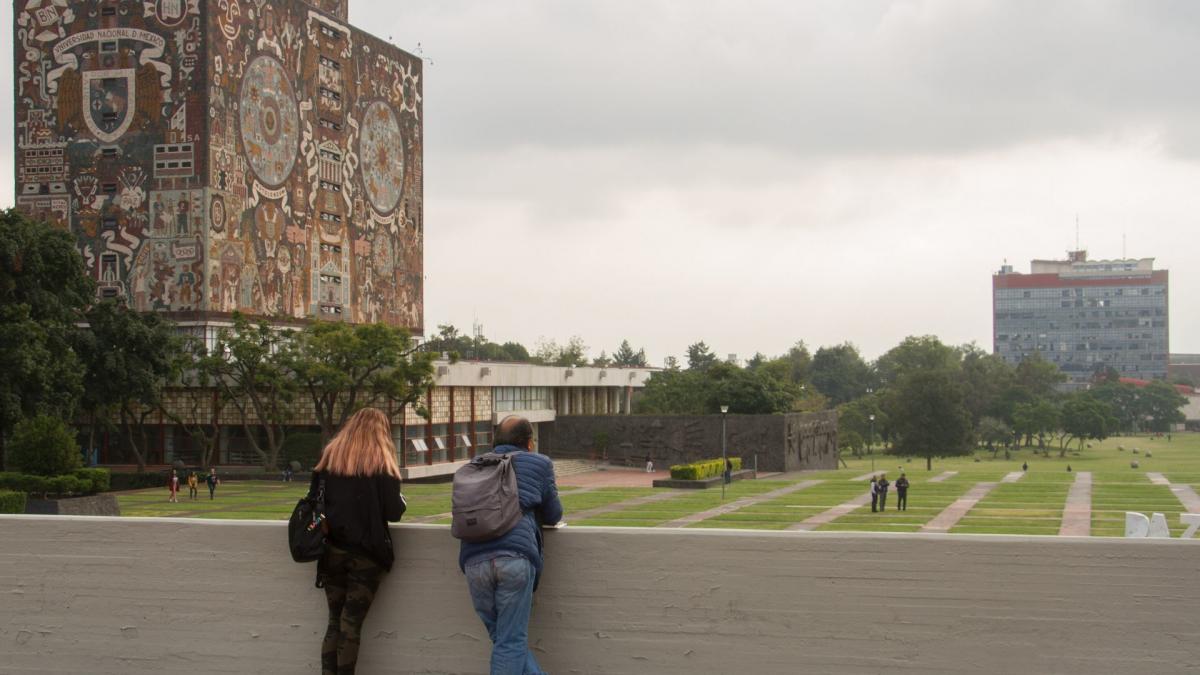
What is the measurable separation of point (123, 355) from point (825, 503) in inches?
968

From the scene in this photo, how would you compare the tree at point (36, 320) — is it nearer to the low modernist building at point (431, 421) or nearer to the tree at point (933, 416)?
the low modernist building at point (431, 421)

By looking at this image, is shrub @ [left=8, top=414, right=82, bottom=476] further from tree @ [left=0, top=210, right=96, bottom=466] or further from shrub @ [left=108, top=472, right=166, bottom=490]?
shrub @ [left=108, top=472, right=166, bottom=490]

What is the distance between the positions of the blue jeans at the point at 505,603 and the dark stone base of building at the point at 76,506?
24045mm

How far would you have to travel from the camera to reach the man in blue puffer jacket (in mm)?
5570

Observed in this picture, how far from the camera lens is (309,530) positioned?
5.88m

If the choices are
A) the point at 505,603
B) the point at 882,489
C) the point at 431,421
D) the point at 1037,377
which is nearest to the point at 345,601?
the point at 505,603

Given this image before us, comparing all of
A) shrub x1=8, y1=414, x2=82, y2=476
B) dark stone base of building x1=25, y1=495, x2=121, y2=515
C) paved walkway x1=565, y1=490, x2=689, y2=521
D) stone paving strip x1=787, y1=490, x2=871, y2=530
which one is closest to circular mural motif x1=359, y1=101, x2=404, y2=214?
paved walkway x1=565, y1=490, x2=689, y2=521

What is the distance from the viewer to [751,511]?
117 feet

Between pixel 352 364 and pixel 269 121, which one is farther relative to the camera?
pixel 269 121

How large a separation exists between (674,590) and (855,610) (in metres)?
0.86

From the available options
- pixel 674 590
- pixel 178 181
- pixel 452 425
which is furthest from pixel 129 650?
pixel 452 425

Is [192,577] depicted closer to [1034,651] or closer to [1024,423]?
[1034,651]

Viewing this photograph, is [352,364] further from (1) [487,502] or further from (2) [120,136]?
(1) [487,502]

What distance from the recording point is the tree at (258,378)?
43938 mm
